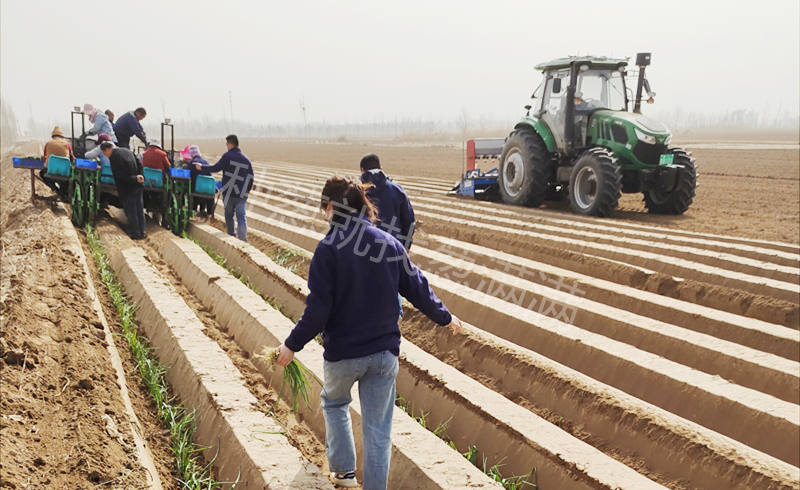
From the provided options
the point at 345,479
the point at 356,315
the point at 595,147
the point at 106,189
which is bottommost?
the point at 345,479

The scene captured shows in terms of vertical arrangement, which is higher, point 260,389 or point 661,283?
point 661,283

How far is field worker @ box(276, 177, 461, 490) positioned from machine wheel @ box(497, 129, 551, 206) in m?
8.56

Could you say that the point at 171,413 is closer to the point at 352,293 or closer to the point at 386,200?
the point at 352,293

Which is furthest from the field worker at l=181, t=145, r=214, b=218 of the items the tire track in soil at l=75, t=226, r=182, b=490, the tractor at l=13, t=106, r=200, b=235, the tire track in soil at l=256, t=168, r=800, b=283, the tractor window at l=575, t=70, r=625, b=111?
the tractor window at l=575, t=70, r=625, b=111

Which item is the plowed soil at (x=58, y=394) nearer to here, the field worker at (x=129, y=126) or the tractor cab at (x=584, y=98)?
the field worker at (x=129, y=126)

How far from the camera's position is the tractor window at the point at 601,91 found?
1060cm

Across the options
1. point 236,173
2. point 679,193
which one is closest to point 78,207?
point 236,173

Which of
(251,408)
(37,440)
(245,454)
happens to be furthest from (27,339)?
(245,454)

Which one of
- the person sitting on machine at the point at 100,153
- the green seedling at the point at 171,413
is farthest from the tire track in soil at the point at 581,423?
the person sitting on machine at the point at 100,153

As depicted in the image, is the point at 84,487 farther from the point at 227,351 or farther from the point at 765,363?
the point at 765,363

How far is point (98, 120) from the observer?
406 inches

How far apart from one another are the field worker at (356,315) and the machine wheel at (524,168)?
8.56m

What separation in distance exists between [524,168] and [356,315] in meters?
9.01

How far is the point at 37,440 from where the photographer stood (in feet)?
10.2
